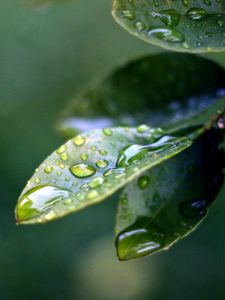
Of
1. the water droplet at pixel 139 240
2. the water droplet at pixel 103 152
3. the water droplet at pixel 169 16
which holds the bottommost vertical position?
the water droplet at pixel 139 240

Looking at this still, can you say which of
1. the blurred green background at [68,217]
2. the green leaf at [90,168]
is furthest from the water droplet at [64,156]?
the blurred green background at [68,217]

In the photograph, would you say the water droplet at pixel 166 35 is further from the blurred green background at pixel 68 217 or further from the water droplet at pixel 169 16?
the blurred green background at pixel 68 217

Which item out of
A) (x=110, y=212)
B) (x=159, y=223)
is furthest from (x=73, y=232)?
(x=159, y=223)

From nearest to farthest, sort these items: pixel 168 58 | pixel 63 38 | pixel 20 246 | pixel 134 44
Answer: pixel 168 58 → pixel 20 246 → pixel 134 44 → pixel 63 38

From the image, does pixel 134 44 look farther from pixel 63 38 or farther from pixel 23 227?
pixel 23 227

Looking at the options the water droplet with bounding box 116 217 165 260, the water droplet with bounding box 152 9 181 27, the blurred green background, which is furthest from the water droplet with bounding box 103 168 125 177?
the blurred green background
